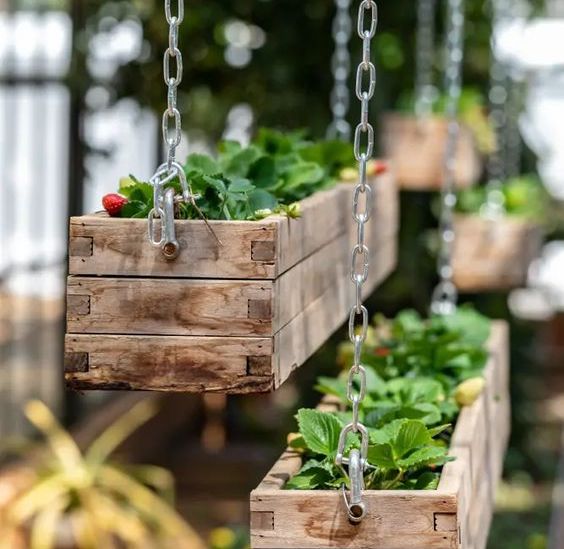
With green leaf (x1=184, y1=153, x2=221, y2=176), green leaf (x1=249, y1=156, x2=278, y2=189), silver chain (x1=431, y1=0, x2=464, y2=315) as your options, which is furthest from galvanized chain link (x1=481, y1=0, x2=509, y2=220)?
green leaf (x1=184, y1=153, x2=221, y2=176)

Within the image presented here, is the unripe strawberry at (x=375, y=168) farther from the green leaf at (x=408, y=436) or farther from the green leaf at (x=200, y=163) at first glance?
the green leaf at (x=408, y=436)

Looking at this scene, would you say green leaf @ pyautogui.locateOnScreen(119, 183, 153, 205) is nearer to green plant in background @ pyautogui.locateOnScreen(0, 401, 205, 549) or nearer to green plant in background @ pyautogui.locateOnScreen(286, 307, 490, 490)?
green plant in background @ pyautogui.locateOnScreen(286, 307, 490, 490)

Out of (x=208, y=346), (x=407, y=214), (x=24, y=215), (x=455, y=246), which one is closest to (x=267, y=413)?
(x=24, y=215)

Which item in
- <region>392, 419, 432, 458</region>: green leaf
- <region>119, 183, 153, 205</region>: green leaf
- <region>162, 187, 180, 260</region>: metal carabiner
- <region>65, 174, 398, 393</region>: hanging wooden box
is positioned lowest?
<region>392, 419, 432, 458</region>: green leaf

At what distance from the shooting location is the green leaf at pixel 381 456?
63.4 inches

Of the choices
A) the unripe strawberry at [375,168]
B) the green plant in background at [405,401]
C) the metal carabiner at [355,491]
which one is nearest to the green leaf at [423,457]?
the green plant in background at [405,401]

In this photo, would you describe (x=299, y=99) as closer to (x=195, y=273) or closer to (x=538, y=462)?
(x=538, y=462)

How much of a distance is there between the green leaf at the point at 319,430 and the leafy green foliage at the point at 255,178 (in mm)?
262

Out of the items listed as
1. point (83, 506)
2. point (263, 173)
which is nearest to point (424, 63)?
point (83, 506)

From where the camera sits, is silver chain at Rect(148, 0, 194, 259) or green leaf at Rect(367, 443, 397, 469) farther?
green leaf at Rect(367, 443, 397, 469)

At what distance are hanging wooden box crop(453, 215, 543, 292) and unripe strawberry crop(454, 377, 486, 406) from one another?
1647mm

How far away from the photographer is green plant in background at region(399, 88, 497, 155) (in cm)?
432

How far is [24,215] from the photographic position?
5.57 meters

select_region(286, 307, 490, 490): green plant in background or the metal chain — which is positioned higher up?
the metal chain
